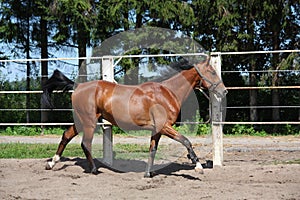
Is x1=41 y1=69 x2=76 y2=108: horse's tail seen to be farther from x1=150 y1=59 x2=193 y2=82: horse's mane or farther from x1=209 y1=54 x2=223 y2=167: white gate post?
x1=209 y1=54 x2=223 y2=167: white gate post

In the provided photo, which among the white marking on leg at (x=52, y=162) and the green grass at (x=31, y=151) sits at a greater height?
the white marking on leg at (x=52, y=162)

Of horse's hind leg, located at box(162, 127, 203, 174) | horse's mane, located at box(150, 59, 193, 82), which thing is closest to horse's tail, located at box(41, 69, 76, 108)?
horse's mane, located at box(150, 59, 193, 82)

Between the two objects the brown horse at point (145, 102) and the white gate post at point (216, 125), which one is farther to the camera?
the white gate post at point (216, 125)

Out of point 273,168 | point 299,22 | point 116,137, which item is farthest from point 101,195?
point 299,22

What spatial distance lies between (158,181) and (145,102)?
3.70ft

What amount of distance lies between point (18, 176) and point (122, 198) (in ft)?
6.59

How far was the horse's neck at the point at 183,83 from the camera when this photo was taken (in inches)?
238

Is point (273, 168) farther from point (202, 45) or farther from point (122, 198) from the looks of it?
point (202, 45)

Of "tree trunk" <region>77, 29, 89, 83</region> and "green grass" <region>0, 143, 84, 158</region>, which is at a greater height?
"tree trunk" <region>77, 29, 89, 83</region>

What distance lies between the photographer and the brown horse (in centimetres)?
592

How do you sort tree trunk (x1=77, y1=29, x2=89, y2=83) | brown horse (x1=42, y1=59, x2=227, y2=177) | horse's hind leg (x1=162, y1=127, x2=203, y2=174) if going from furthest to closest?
tree trunk (x1=77, y1=29, x2=89, y2=83) < brown horse (x1=42, y1=59, x2=227, y2=177) < horse's hind leg (x1=162, y1=127, x2=203, y2=174)

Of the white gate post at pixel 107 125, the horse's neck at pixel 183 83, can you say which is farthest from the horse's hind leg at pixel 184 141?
the white gate post at pixel 107 125

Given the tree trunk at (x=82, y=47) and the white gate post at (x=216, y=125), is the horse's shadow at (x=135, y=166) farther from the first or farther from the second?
the tree trunk at (x=82, y=47)

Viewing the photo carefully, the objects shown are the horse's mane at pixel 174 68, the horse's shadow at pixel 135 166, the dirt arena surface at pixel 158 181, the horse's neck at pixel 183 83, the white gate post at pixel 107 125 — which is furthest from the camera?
the white gate post at pixel 107 125
